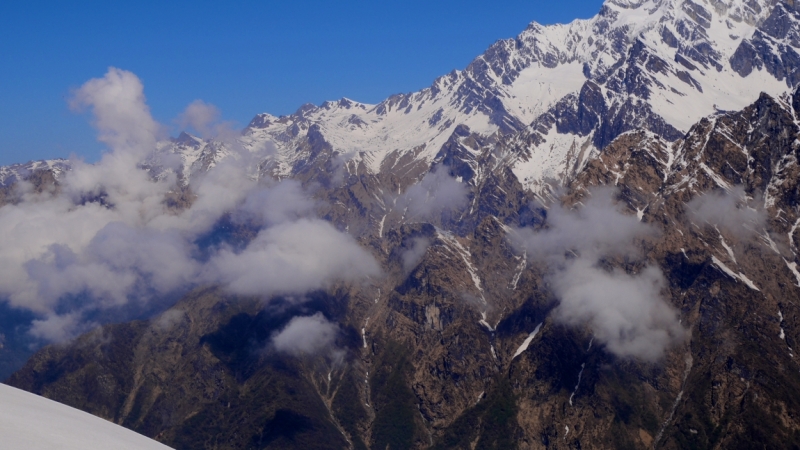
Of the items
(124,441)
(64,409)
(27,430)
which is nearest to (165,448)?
(124,441)

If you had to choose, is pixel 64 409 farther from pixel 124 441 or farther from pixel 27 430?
pixel 27 430

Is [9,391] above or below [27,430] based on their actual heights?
below

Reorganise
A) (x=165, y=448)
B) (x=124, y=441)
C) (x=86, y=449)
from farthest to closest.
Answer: (x=165, y=448), (x=124, y=441), (x=86, y=449)

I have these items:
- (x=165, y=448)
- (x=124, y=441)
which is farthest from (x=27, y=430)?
(x=165, y=448)

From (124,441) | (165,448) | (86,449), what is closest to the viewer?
(86,449)

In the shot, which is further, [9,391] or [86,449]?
[9,391]

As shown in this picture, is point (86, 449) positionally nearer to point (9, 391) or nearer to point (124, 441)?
point (124, 441)
